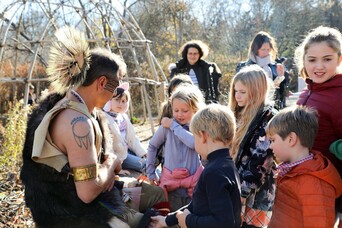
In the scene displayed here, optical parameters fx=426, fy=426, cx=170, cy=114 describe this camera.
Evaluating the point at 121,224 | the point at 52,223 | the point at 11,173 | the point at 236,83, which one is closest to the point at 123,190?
the point at 121,224

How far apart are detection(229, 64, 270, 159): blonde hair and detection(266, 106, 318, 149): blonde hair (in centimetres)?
35

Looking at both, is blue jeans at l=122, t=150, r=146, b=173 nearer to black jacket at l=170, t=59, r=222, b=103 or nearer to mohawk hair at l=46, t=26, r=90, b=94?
Result: black jacket at l=170, t=59, r=222, b=103

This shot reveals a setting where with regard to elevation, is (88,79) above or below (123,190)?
above

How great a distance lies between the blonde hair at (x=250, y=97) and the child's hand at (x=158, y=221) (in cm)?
63

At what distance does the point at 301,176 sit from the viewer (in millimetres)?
2301

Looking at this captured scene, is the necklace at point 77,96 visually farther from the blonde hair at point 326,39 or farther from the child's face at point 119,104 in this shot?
the child's face at point 119,104

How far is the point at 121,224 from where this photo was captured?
2389 millimetres

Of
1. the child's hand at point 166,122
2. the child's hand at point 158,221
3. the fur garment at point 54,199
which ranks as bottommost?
the child's hand at point 158,221

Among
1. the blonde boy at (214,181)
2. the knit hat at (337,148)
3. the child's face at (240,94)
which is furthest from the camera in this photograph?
the child's face at (240,94)

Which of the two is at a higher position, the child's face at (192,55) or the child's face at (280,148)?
the child's face at (192,55)

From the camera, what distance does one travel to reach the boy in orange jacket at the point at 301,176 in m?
2.23

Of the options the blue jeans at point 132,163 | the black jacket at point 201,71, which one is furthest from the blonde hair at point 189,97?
the black jacket at point 201,71

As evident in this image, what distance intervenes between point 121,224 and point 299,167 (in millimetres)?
1032

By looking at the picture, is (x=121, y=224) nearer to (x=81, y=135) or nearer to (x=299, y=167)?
(x=81, y=135)
